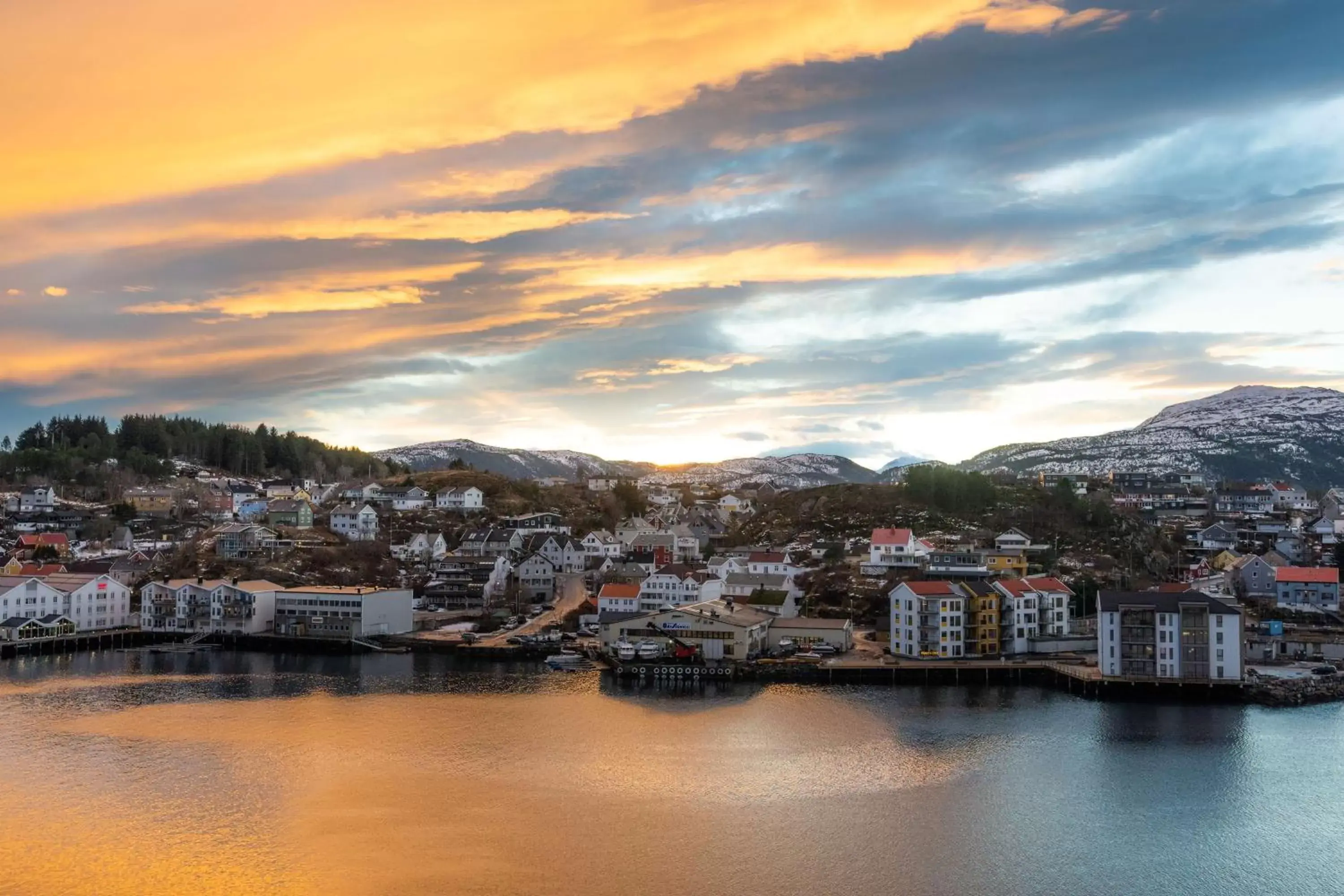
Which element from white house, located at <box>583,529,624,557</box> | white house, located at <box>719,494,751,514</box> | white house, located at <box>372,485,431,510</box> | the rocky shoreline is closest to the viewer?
the rocky shoreline

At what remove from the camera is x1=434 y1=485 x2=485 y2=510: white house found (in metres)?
78.4

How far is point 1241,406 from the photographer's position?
181m

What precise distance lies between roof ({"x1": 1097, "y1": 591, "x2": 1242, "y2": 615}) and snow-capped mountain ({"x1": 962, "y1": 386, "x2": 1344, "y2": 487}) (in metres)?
103

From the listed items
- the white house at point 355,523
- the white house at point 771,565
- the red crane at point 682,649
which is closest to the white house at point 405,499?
the white house at point 355,523

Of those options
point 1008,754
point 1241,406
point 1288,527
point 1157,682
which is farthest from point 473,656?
point 1241,406

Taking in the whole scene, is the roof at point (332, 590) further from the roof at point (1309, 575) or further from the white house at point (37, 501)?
the roof at point (1309, 575)

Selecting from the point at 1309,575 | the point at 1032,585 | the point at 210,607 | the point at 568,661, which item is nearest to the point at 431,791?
the point at 568,661

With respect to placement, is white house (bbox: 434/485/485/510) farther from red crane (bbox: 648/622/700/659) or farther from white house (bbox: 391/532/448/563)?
red crane (bbox: 648/622/700/659)

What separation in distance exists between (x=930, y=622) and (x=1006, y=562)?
1338 centimetres

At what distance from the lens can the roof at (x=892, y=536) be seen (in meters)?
54.5

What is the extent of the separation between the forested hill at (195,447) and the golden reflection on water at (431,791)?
2991 inches

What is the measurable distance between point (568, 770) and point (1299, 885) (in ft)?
52.6

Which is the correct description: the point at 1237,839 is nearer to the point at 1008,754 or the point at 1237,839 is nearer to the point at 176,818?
the point at 1008,754

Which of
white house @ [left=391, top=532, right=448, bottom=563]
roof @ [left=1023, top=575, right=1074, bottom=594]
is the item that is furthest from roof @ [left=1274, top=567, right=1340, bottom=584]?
white house @ [left=391, top=532, right=448, bottom=563]
